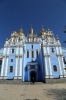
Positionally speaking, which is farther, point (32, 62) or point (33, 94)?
point (32, 62)

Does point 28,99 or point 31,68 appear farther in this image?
point 31,68

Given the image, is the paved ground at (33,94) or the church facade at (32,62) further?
the church facade at (32,62)

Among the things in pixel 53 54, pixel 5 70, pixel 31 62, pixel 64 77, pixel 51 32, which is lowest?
pixel 64 77

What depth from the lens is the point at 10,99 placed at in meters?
7.30

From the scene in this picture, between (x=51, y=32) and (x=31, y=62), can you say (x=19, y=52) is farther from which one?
(x=51, y=32)

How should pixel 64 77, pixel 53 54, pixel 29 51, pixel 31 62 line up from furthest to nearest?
1. pixel 29 51
2. pixel 31 62
3. pixel 53 54
4. pixel 64 77

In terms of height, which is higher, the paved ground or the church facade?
the church facade

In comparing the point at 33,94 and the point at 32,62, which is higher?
the point at 32,62

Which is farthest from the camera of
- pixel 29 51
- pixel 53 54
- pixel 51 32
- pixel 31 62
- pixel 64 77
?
pixel 51 32

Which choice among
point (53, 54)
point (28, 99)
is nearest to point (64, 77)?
point (53, 54)

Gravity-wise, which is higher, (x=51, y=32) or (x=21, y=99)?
(x=51, y=32)

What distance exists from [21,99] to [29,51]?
2510 centimetres

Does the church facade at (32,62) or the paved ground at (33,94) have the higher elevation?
the church facade at (32,62)

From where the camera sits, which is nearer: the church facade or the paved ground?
the paved ground
